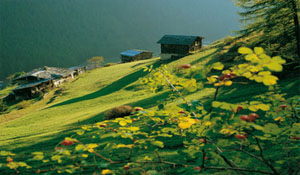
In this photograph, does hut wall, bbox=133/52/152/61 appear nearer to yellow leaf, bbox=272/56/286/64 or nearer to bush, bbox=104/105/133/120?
bush, bbox=104/105/133/120

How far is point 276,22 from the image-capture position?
11.4 meters

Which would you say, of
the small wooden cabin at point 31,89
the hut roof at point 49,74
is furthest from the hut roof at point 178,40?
the small wooden cabin at point 31,89

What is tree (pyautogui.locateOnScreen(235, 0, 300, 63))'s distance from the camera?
35.6 feet

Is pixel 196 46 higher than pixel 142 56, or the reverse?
pixel 142 56

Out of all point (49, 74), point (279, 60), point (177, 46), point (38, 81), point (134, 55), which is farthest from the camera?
point (134, 55)

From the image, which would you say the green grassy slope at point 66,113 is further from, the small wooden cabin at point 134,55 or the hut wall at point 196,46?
the small wooden cabin at point 134,55

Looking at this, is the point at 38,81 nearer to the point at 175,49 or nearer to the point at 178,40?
the point at 175,49

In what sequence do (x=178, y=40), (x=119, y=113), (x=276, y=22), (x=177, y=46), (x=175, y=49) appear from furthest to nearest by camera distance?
(x=178, y=40), (x=175, y=49), (x=177, y=46), (x=276, y=22), (x=119, y=113)

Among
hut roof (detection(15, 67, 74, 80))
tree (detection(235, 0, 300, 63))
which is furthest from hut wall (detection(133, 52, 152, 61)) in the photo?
tree (detection(235, 0, 300, 63))

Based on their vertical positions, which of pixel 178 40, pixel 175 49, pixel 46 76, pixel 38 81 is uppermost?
pixel 178 40

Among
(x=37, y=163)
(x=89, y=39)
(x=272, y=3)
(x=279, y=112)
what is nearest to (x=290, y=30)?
(x=272, y=3)

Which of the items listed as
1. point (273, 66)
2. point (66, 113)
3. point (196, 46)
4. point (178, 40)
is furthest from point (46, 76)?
point (273, 66)

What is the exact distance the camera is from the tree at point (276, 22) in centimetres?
1084

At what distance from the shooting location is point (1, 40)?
520 feet
